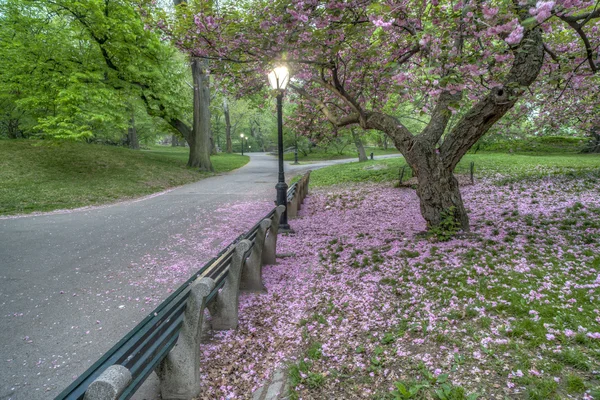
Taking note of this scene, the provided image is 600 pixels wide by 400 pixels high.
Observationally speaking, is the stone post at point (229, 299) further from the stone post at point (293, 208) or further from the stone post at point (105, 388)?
the stone post at point (293, 208)

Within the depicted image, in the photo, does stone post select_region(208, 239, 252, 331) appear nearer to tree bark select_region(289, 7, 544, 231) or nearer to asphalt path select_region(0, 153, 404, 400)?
asphalt path select_region(0, 153, 404, 400)

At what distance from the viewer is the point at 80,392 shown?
1572 millimetres

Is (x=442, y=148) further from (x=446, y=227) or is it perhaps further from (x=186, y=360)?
(x=186, y=360)

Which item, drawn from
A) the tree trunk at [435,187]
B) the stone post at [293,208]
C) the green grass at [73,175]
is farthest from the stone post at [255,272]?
the green grass at [73,175]

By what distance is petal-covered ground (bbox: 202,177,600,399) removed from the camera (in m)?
2.51

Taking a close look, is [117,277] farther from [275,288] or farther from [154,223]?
[154,223]

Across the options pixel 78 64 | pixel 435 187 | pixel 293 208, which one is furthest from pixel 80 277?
pixel 78 64

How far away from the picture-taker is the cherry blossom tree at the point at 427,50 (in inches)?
158

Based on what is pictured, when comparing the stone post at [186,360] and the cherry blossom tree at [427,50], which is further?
the cherry blossom tree at [427,50]

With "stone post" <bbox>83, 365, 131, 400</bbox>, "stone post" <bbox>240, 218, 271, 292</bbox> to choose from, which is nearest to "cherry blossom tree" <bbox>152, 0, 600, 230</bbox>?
"stone post" <bbox>240, 218, 271, 292</bbox>

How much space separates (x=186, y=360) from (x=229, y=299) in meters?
1.00

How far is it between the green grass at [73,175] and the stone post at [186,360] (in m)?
9.98

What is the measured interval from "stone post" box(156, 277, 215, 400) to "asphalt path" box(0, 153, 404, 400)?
1051mm

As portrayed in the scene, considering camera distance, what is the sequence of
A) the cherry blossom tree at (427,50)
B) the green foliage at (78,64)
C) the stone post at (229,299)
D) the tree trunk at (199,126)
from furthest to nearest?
the tree trunk at (199,126)
the green foliage at (78,64)
the cherry blossom tree at (427,50)
the stone post at (229,299)
